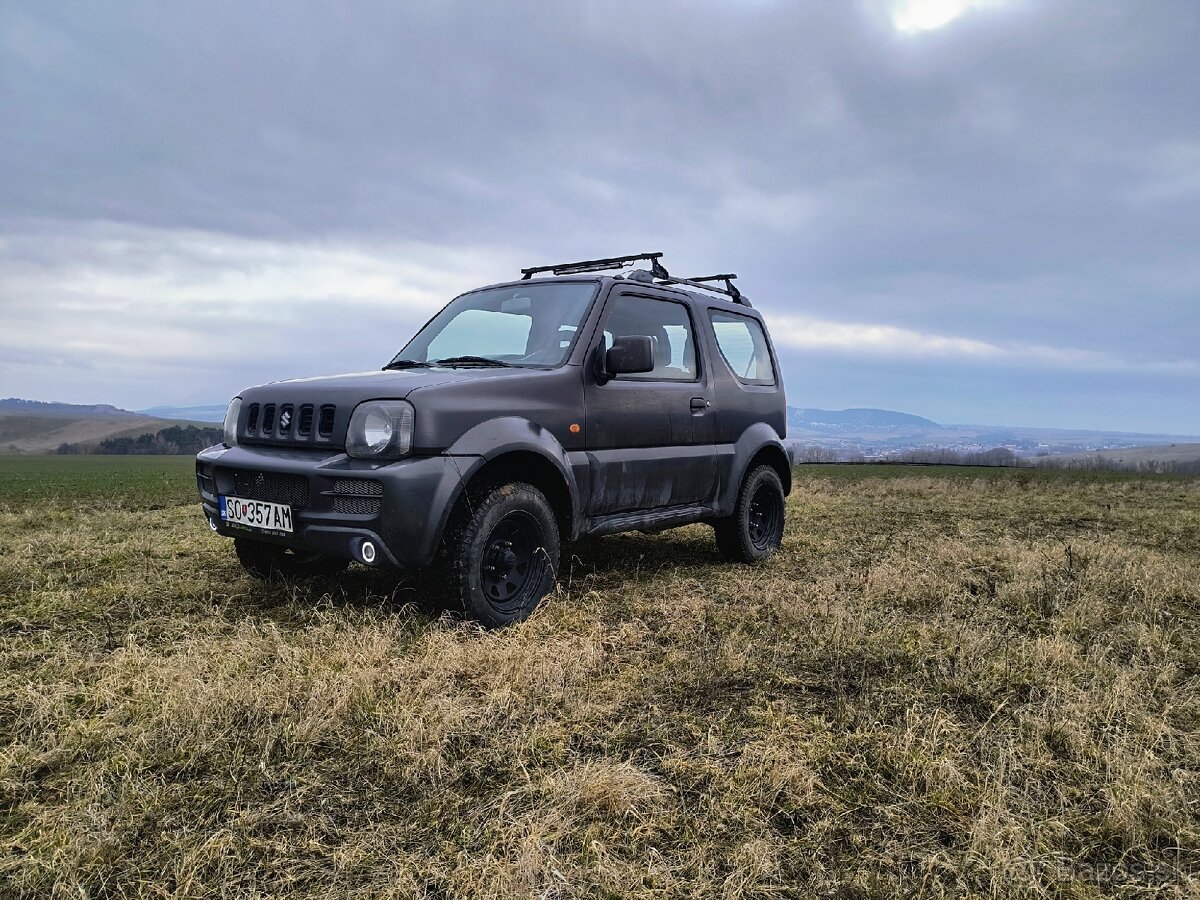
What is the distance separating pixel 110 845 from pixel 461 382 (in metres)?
2.40

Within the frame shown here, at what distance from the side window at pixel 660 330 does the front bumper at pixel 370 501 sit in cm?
159

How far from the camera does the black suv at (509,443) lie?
354 centimetres

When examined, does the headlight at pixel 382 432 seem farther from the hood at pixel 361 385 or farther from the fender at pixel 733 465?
the fender at pixel 733 465

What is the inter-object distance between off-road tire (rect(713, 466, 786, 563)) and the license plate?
3.20m

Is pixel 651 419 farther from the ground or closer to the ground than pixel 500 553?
farther from the ground

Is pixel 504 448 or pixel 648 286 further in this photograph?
pixel 648 286

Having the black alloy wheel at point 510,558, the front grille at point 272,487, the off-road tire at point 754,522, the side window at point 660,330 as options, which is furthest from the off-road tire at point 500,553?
the off-road tire at point 754,522

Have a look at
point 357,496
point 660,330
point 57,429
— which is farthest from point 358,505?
point 57,429

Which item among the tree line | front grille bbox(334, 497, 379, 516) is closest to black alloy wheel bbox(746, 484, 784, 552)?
front grille bbox(334, 497, 379, 516)

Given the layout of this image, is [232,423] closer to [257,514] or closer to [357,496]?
[257,514]

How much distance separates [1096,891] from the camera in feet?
5.82

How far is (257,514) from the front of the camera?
3814 millimetres

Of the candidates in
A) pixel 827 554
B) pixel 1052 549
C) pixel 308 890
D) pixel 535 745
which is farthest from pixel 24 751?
pixel 1052 549

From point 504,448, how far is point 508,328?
4.26 ft
